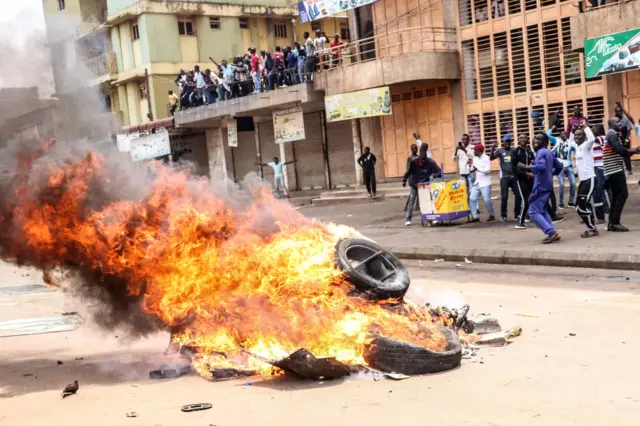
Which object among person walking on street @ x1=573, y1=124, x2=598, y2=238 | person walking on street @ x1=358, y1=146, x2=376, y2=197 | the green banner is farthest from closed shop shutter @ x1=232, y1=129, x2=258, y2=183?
person walking on street @ x1=573, y1=124, x2=598, y2=238

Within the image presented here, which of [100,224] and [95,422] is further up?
[100,224]

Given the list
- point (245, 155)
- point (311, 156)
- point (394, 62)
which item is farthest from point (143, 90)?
point (394, 62)

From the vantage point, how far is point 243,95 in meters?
31.6

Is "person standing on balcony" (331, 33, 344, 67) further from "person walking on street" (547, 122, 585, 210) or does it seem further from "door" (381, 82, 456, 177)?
"person walking on street" (547, 122, 585, 210)

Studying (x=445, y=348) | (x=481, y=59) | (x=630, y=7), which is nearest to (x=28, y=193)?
(x=445, y=348)

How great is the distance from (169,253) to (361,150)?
22420 mm

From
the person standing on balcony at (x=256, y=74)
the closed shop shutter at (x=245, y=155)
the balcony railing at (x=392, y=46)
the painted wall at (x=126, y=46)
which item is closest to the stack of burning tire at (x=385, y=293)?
the balcony railing at (x=392, y=46)

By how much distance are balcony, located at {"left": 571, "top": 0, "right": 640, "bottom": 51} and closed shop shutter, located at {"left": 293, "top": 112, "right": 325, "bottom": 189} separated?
13903 mm

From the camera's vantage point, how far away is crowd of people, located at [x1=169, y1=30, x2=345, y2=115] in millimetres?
28234

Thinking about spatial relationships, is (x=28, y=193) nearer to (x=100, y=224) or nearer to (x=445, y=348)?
(x=100, y=224)

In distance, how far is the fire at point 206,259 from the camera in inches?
251

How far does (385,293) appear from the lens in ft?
21.4

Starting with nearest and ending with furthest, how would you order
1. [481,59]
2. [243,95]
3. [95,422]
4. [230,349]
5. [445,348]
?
[95,422], [445,348], [230,349], [481,59], [243,95]

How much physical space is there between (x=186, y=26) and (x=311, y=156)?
11.4m
